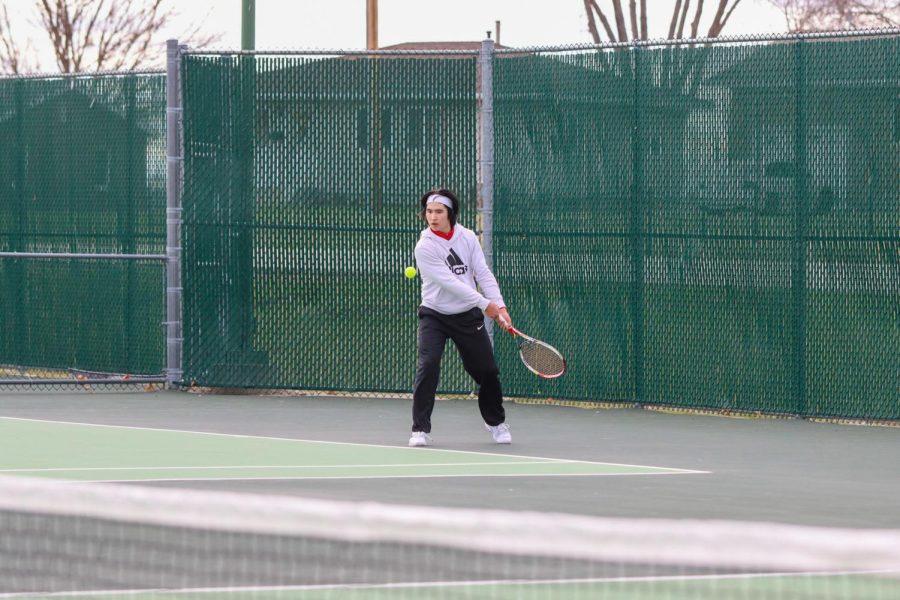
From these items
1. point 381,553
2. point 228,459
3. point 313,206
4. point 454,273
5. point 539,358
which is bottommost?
point 228,459

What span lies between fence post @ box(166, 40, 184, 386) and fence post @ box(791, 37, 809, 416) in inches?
189

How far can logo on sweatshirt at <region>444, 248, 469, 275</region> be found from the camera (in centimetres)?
1025

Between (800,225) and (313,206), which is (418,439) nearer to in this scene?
(800,225)

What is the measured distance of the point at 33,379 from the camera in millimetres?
14188

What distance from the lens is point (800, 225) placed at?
11555mm

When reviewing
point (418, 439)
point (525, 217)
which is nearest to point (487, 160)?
point (525, 217)

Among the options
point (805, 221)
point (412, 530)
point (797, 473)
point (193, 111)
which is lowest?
point (797, 473)

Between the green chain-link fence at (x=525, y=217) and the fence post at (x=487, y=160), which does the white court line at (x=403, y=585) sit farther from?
the fence post at (x=487, y=160)

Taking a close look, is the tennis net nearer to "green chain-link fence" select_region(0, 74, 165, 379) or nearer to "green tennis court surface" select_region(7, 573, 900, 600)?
"green tennis court surface" select_region(7, 573, 900, 600)

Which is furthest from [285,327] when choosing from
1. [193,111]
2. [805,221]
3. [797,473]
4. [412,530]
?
[412,530]

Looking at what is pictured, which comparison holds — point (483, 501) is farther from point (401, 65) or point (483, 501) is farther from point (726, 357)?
point (401, 65)

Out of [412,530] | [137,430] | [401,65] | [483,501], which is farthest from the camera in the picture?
[401,65]

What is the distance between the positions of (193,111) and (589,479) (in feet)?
18.8

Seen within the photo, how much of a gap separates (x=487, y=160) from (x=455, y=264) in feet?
8.50
